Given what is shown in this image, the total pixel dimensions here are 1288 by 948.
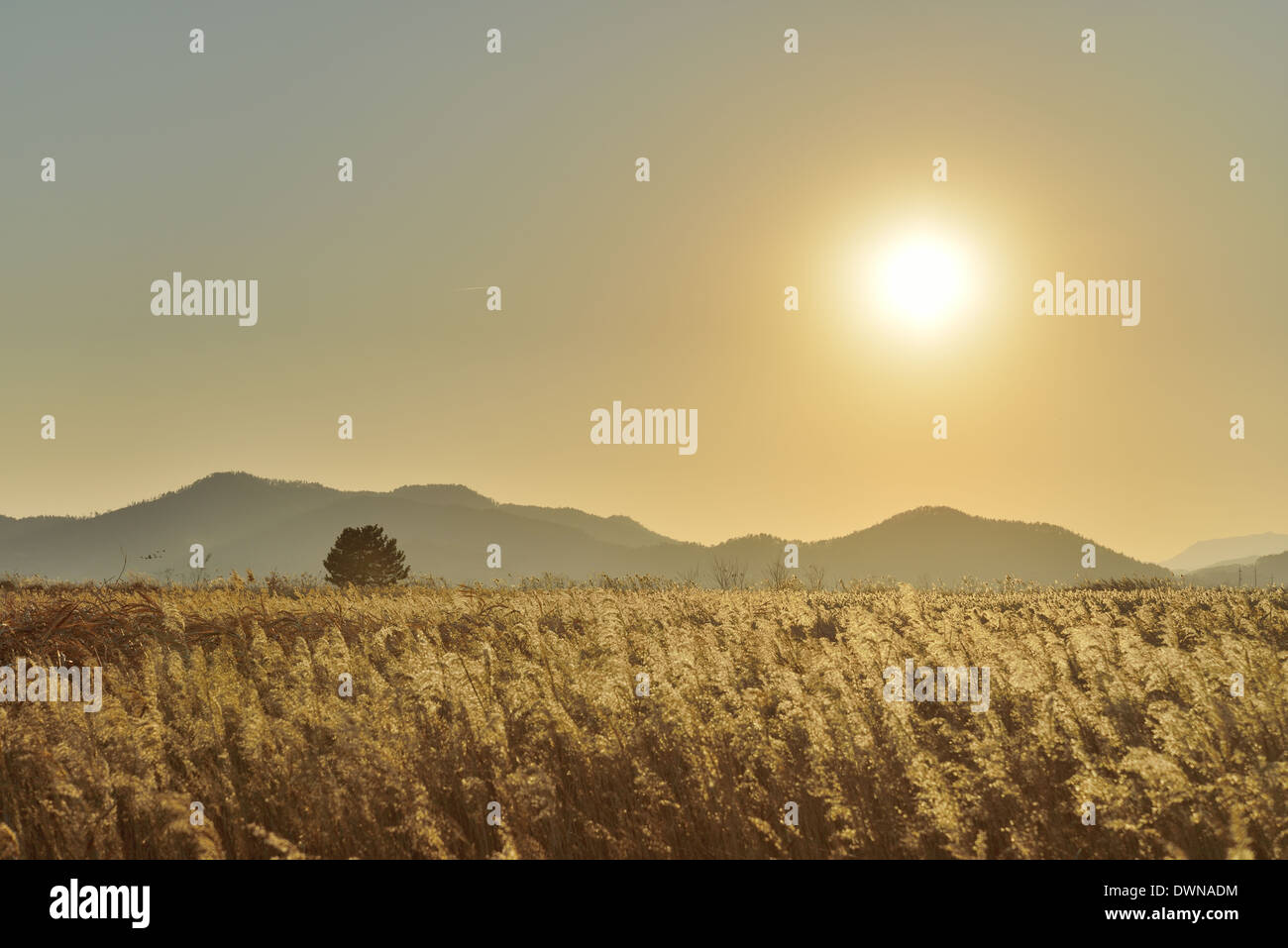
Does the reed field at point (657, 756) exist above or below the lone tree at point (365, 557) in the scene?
below

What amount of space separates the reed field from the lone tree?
45.7 metres

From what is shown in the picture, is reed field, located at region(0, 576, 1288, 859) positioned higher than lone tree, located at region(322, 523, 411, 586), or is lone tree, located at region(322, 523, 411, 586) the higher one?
lone tree, located at region(322, 523, 411, 586)

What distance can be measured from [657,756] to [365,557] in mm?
52081

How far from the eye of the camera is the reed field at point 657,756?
5.81m

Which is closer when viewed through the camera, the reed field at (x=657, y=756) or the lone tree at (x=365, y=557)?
the reed field at (x=657, y=756)

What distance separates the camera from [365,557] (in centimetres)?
5609

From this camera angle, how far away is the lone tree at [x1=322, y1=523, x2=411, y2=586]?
181ft

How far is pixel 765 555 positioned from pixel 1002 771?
16228mm

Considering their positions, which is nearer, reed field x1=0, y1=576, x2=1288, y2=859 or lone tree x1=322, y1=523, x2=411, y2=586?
reed field x1=0, y1=576, x2=1288, y2=859

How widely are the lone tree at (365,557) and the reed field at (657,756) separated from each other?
45.7 meters
